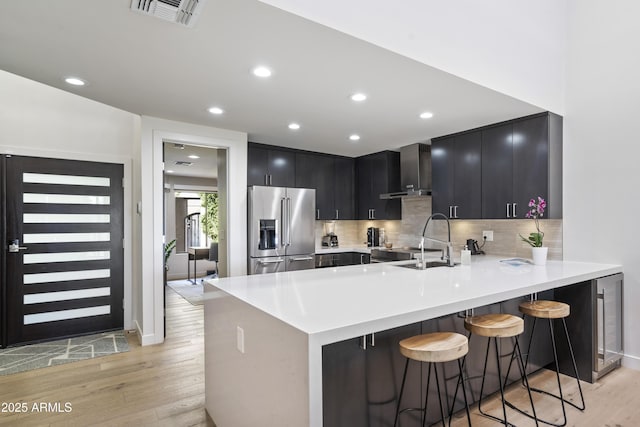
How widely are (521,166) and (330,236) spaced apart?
2.93 m

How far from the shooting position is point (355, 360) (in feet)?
5.43

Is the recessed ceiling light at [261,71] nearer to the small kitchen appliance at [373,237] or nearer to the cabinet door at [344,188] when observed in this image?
the cabinet door at [344,188]

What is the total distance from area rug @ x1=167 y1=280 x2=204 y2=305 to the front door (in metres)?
1.71

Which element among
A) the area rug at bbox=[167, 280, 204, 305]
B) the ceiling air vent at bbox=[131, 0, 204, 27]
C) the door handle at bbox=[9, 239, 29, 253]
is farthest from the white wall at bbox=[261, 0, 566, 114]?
the area rug at bbox=[167, 280, 204, 305]

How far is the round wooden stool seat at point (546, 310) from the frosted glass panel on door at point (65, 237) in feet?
14.4

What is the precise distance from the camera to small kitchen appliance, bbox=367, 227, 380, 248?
554 cm

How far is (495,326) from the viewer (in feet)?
6.25

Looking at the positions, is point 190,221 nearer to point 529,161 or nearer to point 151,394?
point 151,394

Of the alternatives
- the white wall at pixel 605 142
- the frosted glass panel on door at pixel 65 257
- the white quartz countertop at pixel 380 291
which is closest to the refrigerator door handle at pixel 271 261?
the white quartz countertop at pixel 380 291

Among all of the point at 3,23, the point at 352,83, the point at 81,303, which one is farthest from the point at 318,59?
the point at 81,303

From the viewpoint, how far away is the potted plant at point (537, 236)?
10.3 ft

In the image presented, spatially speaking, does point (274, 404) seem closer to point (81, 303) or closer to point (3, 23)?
point (3, 23)

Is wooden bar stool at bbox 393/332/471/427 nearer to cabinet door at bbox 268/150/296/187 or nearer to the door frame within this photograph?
cabinet door at bbox 268/150/296/187

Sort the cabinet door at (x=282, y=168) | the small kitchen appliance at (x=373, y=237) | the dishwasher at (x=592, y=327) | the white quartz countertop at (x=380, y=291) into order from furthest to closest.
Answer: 1. the small kitchen appliance at (x=373, y=237)
2. the cabinet door at (x=282, y=168)
3. the dishwasher at (x=592, y=327)
4. the white quartz countertop at (x=380, y=291)
